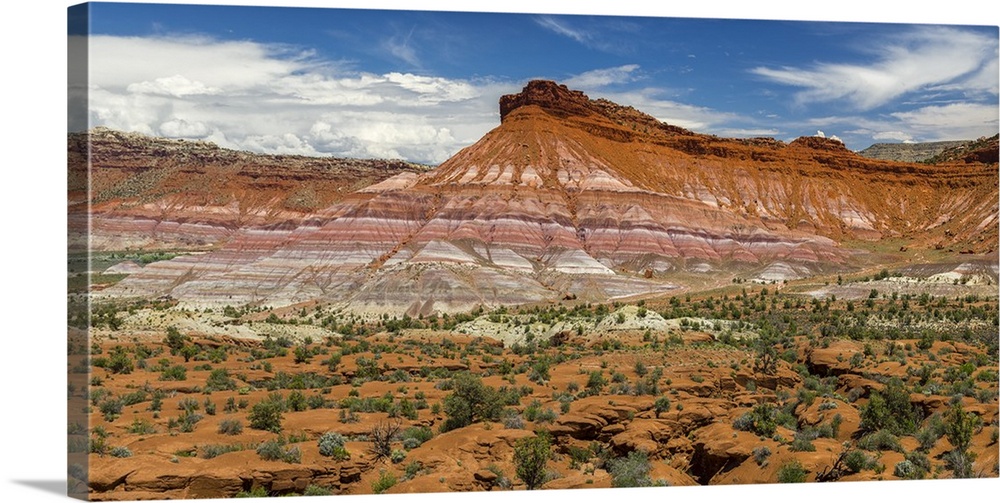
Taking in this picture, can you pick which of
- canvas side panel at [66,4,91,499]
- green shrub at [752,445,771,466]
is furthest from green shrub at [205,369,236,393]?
green shrub at [752,445,771,466]

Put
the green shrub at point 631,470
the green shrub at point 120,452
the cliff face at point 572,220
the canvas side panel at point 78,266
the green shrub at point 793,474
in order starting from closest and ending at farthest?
the canvas side panel at point 78,266 → the green shrub at point 120,452 → the green shrub at point 631,470 → the green shrub at point 793,474 → the cliff face at point 572,220

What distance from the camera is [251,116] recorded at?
39.2 metres

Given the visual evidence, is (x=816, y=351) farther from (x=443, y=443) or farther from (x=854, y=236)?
(x=854, y=236)

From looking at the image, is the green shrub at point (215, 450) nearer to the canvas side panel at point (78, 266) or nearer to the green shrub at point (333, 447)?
the green shrub at point (333, 447)

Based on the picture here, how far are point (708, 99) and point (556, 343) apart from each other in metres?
10.5

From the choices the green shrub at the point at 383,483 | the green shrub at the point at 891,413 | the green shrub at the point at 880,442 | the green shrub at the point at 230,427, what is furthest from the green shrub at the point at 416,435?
the green shrub at the point at 891,413

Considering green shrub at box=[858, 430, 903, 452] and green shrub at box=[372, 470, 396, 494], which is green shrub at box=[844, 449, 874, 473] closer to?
green shrub at box=[858, 430, 903, 452]

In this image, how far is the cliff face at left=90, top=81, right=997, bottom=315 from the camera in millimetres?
53938

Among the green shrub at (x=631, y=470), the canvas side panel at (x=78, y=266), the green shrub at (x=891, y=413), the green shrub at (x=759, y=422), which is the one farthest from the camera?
the green shrub at (x=891, y=413)

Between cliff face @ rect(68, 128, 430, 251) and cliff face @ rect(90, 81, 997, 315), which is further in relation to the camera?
cliff face @ rect(68, 128, 430, 251)

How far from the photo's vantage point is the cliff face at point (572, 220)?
177 feet

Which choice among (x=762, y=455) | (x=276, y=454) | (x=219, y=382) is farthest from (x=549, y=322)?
(x=276, y=454)

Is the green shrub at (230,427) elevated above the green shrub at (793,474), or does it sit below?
above

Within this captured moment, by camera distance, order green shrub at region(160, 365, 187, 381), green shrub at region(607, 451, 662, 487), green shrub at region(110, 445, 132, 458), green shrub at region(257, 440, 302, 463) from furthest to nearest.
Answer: green shrub at region(160, 365, 187, 381) < green shrub at region(607, 451, 662, 487) < green shrub at region(257, 440, 302, 463) < green shrub at region(110, 445, 132, 458)
